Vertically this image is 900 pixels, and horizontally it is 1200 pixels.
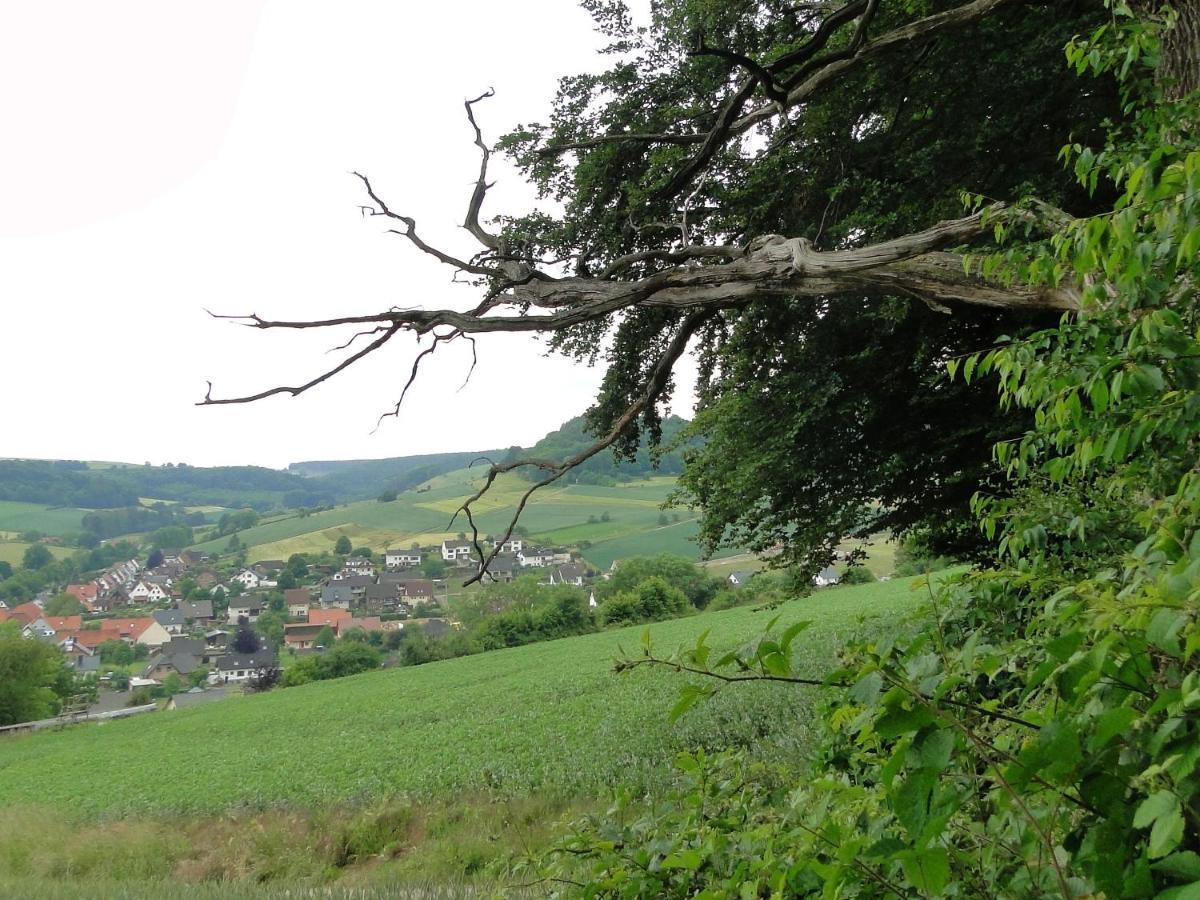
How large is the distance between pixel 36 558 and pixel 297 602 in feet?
142

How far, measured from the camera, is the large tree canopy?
629cm

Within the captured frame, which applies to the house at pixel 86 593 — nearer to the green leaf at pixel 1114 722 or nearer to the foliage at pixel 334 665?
the foliage at pixel 334 665

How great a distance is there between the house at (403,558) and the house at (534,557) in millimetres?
25563


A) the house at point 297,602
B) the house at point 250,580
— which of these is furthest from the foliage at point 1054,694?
the house at point 250,580

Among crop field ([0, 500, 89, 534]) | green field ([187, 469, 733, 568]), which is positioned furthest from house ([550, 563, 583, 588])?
crop field ([0, 500, 89, 534])

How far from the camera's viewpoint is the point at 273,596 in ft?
279

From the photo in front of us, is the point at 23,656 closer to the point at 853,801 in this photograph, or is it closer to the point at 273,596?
the point at 273,596

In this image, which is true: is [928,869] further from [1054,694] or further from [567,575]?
[567,575]

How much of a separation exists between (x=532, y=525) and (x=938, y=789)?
81035mm

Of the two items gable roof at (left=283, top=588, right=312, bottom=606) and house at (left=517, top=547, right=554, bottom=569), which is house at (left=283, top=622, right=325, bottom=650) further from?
house at (left=517, top=547, right=554, bottom=569)

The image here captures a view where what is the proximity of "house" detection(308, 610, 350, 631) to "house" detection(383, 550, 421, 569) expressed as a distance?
15.0 metres

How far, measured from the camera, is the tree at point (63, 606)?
265 feet

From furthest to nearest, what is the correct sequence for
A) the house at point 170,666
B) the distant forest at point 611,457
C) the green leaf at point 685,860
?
the house at point 170,666 < the distant forest at point 611,457 < the green leaf at point 685,860

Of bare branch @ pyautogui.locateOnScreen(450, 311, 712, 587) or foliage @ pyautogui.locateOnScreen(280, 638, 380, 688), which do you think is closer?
bare branch @ pyautogui.locateOnScreen(450, 311, 712, 587)
